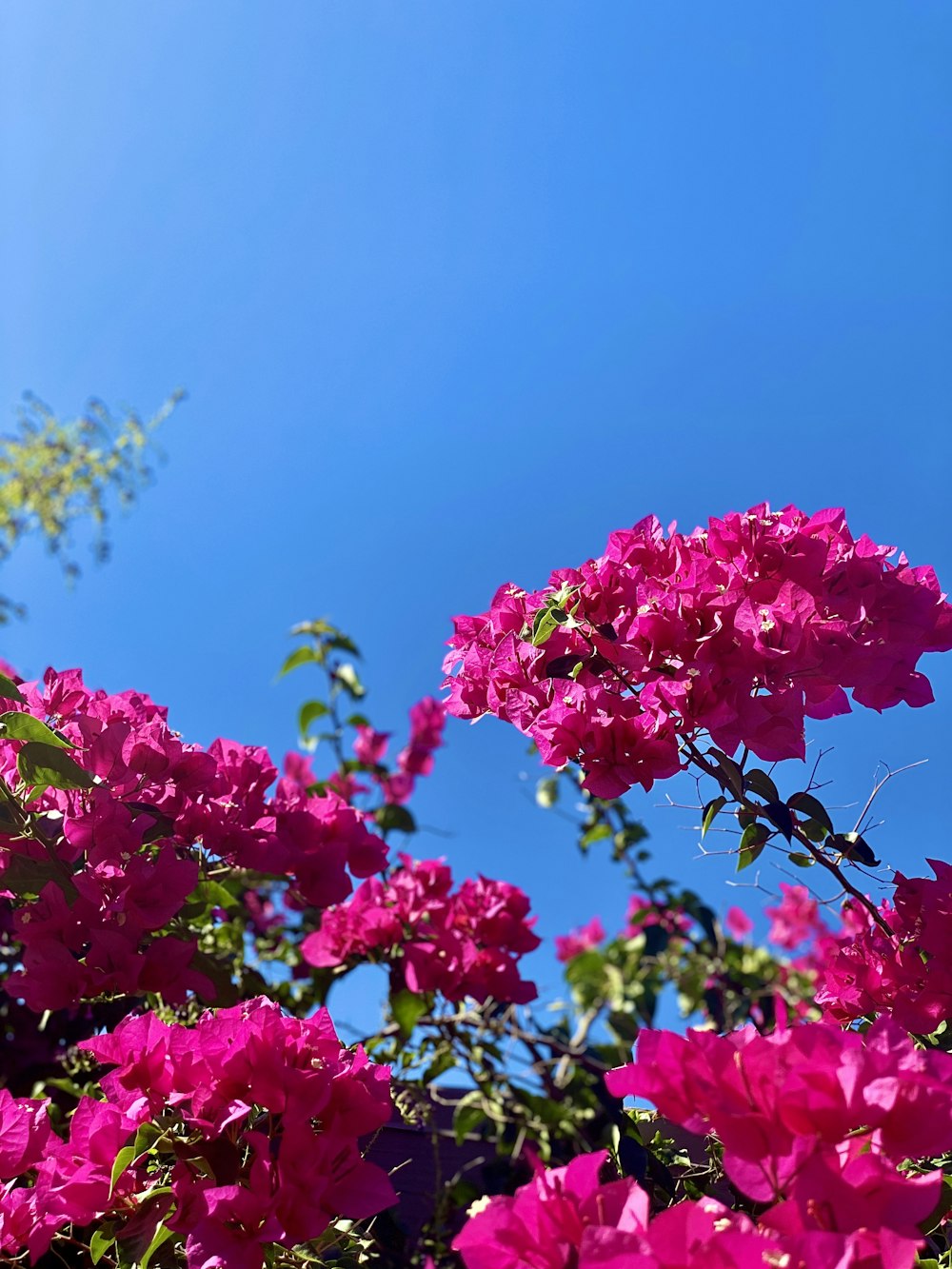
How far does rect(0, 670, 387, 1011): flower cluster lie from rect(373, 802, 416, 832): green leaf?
3.66 feet

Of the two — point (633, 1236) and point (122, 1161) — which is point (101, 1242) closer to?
point (122, 1161)

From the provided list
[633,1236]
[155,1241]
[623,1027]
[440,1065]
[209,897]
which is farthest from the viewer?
[623,1027]

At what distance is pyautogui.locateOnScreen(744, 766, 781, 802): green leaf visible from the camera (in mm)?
1028

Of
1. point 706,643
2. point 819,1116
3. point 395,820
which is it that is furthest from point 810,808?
point 395,820

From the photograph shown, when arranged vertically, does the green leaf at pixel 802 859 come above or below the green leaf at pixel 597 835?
below

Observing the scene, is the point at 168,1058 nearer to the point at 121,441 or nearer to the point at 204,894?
the point at 204,894

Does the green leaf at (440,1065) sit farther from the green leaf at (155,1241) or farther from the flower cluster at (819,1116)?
the flower cluster at (819,1116)

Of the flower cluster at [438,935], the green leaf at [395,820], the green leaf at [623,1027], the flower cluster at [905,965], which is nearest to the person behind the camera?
the flower cluster at [905,965]

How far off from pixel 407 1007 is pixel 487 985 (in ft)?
0.42

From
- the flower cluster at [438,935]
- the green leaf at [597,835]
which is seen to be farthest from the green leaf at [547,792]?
the flower cluster at [438,935]

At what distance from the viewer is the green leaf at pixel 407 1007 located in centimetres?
147

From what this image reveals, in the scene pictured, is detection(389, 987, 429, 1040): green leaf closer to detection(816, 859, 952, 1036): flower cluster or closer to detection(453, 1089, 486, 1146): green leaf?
detection(453, 1089, 486, 1146): green leaf

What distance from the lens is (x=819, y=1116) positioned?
22.2 inches

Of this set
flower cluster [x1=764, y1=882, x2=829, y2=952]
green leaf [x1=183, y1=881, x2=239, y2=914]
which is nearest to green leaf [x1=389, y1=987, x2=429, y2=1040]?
green leaf [x1=183, y1=881, x2=239, y2=914]
